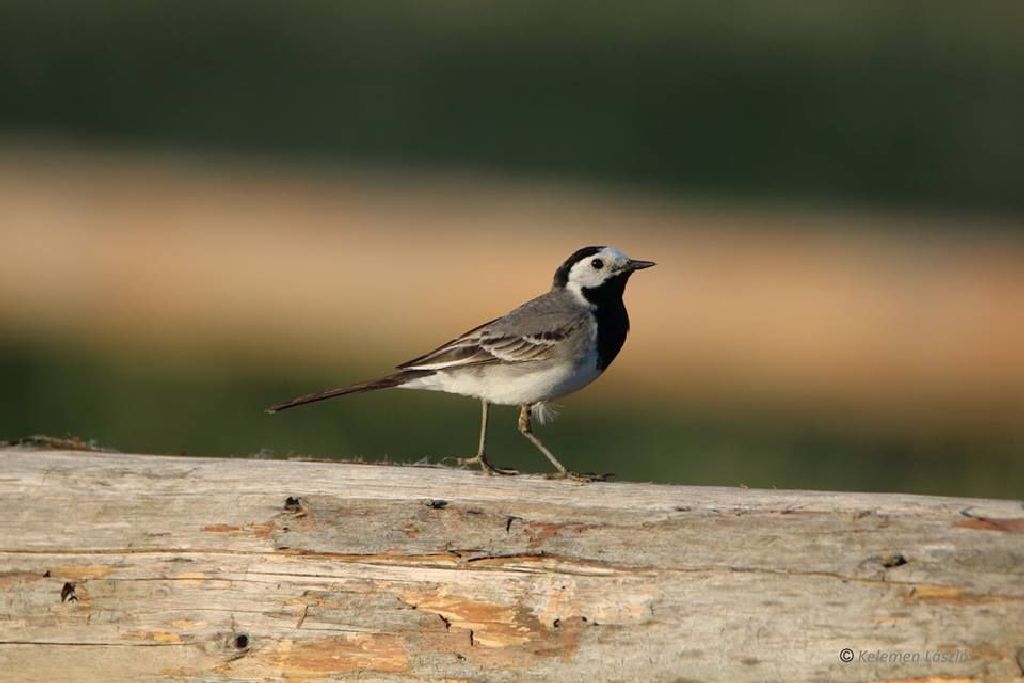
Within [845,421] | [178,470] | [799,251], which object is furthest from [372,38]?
[178,470]

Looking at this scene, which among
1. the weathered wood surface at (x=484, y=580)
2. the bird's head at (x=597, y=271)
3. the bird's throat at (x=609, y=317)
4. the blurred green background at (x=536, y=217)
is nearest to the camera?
the weathered wood surface at (x=484, y=580)

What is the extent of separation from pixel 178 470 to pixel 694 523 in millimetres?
1514

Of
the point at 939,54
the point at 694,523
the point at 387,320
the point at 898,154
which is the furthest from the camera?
the point at 939,54

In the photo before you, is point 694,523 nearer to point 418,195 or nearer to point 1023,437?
point 1023,437

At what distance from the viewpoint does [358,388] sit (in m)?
6.98

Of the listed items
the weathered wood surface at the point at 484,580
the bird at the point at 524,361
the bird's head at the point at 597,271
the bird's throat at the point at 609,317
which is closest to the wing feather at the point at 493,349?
the bird at the point at 524,361

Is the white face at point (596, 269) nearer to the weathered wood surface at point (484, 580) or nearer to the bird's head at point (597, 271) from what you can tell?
the bird's head at point (597, 271)

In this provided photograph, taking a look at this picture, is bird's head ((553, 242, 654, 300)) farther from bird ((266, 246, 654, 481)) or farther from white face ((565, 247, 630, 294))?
bird ((266, 246, 654, 481))

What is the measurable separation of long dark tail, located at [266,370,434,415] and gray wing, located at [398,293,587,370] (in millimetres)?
39

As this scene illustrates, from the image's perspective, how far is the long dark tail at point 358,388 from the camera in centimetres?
679

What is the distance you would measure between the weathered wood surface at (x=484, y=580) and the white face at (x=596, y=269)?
2910mm

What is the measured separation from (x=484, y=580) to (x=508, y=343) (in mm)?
2594

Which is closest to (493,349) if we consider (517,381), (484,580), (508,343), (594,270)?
(508,343)

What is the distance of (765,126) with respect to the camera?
1024 inches
